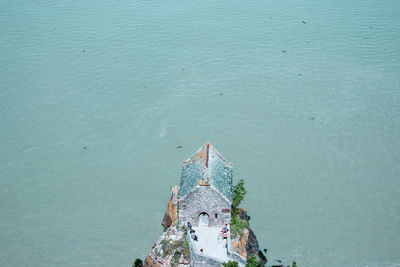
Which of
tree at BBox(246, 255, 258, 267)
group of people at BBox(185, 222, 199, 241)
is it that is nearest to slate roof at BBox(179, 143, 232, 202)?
group of people at BBox(185, 222, 199, 241)

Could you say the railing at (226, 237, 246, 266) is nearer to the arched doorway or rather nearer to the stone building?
the stone building

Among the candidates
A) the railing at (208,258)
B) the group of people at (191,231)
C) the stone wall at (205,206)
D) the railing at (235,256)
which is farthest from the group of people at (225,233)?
the group of people at (191,231)

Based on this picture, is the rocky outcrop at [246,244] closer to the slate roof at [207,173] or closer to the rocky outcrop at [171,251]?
the slate roof at [207,173]

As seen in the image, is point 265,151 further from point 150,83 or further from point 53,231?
point 53,231

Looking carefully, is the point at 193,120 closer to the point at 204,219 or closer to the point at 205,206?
the point at 204,219

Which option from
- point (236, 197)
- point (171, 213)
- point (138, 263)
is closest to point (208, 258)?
point (236, 197)
